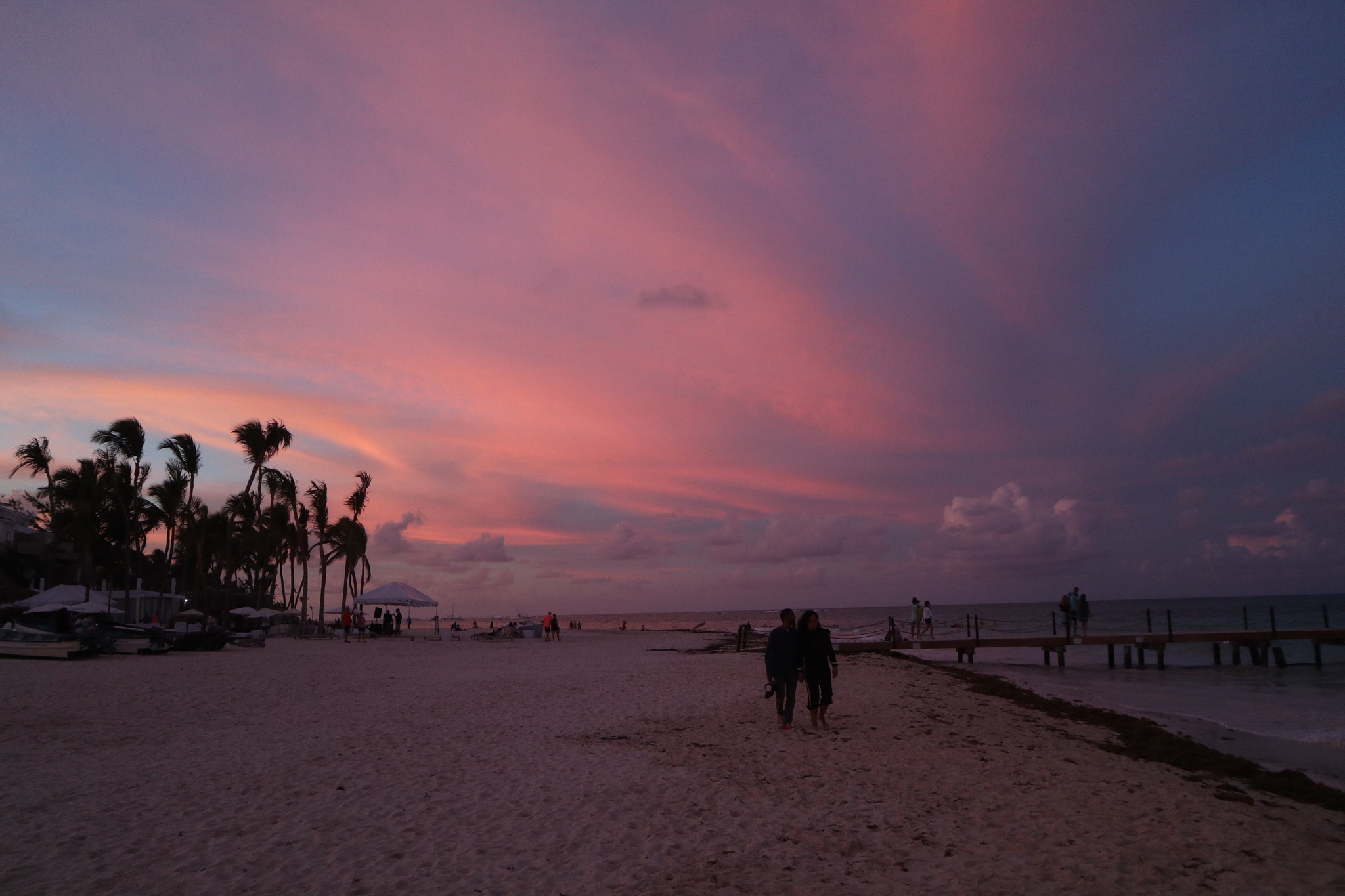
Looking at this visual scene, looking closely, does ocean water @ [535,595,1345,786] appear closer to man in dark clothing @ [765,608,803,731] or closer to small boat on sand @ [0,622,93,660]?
man in dark clothing @ [765,608,803,731]

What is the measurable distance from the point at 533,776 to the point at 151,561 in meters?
72.7

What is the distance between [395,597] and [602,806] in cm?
3490

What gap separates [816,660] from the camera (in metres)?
12.3

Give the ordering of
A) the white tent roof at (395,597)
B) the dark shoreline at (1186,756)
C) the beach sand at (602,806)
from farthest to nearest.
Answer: the white tent roof at (395,597) → the dark shoreline at (1186,756) → the beach sand at (602,806)

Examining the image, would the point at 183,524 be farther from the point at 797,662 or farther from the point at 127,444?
the point at 797,662

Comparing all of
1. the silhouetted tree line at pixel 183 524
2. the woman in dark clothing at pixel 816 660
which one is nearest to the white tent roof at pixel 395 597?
the silhouetted tree line at pixel 183 524

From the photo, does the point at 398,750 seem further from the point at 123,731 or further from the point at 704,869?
the point at 704,869

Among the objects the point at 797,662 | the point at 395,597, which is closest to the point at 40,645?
the point at 395,597

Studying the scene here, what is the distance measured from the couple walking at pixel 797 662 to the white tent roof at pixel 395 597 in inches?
1250

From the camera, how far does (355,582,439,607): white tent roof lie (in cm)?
3988

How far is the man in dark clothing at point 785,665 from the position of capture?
39.9 ft

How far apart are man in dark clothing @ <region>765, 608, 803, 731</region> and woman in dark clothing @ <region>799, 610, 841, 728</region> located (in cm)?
13

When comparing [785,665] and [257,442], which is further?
[257,442]

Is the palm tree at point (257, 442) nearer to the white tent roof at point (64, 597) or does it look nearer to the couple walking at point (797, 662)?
the white tent roof at point (64, 597)
